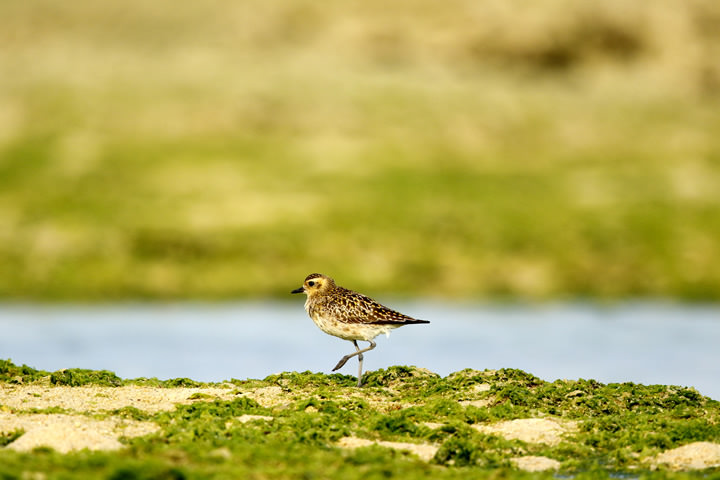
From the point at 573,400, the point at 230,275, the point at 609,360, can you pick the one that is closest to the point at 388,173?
the point at 230,275

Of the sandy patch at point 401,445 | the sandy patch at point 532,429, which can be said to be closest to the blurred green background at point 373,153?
the sandy patch at point 532,429

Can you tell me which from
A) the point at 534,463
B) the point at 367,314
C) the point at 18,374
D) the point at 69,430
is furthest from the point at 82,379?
the point at 534,463

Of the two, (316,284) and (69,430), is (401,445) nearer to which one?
(69,430)

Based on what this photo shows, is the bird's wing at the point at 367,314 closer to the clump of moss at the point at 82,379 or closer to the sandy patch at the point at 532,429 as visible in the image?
the sandy patch at the point at 532,429

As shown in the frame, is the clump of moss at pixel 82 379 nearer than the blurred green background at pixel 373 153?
Yes

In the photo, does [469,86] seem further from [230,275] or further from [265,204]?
[230,275]

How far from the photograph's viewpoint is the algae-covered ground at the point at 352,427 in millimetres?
17625

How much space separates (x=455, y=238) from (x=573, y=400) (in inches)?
2450

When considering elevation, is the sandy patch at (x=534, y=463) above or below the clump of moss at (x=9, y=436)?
below

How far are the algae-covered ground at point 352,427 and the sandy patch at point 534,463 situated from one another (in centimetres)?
4

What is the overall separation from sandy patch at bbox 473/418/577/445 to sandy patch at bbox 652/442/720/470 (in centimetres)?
204

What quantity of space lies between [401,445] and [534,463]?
2.41m

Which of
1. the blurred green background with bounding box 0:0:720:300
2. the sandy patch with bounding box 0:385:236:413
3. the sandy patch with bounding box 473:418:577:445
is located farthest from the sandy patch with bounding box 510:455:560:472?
the blurred green background with bounding box 0:0:720:300

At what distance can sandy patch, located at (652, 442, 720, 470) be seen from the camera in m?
18.9
